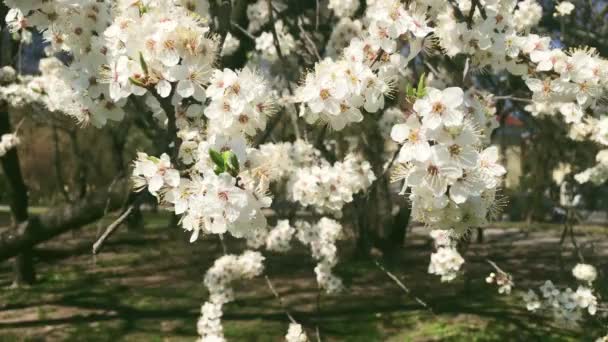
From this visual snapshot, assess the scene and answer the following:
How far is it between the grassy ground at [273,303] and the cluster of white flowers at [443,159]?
10.9 ft

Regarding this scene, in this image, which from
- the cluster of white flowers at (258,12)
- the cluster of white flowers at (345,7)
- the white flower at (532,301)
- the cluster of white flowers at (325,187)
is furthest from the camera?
the cluster of white flowers at (258,12)

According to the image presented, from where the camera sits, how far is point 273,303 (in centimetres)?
712

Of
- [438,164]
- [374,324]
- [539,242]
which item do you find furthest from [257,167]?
[539,242]

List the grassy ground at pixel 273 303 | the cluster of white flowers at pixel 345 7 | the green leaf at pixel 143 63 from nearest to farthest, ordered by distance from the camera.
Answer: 1. the green leaf at pixel 143 63
2. the cluster of white flowers at pixel 345 7
3. the grassy ground at pixel 273 303

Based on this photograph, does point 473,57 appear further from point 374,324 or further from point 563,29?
point 374,324

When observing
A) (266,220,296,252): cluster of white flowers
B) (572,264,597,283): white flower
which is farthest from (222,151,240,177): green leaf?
(572,264,597,283): white flower

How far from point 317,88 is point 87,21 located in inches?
38.9

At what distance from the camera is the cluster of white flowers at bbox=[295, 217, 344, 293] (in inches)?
174

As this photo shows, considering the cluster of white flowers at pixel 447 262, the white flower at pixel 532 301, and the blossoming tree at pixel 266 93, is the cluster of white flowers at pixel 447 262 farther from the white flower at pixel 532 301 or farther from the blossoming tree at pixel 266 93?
the blossoming tree at pixel 266 93

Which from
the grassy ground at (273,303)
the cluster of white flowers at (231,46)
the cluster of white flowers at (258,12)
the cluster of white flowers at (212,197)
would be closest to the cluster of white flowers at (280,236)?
the grassy ground at (273,303)

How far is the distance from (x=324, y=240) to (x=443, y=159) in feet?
10.6

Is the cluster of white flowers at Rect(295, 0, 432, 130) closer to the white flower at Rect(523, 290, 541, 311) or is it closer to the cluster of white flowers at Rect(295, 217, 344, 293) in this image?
the cluster of white flowers at Rect(295, 217, 344, 293)

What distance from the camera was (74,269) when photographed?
945 centimetres

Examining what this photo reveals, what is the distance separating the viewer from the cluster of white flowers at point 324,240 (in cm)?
443
